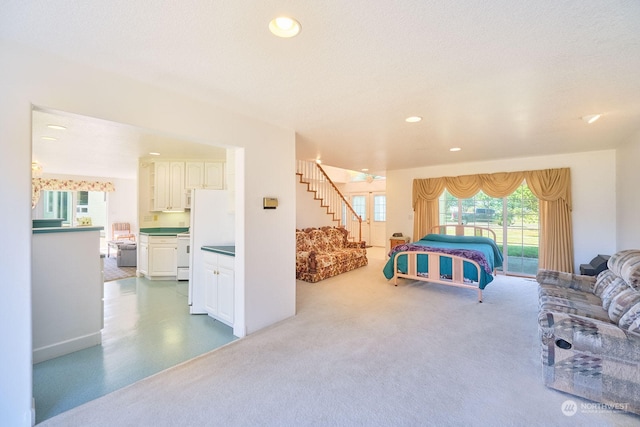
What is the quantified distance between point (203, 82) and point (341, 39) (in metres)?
1.20

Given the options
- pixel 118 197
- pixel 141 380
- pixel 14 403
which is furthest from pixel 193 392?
pixel 118 197

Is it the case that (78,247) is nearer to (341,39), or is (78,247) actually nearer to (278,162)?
(278,162)

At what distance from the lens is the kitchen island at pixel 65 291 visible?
253 centimetres

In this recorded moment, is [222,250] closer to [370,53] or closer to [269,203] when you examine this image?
[269,203]

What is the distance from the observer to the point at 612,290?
2639 mm

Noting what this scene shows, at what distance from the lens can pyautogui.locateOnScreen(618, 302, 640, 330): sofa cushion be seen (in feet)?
6.33

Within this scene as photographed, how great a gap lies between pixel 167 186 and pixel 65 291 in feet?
11.5

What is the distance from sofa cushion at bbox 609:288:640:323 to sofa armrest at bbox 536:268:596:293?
87 cm

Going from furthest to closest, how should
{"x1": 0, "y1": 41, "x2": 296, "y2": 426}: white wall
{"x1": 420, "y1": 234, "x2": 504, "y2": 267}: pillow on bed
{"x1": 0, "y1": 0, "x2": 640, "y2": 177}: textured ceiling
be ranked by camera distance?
{"x1": 420, "y1": 234, "x2": 504, "y2": 267}: pillow on bed → {"x1": 0, "y1": 41, "x2": 296, "y2": 426}: white wall → {"x1": 0, "y1": 0, "x2": 640, "y2": 177}: textured ceiling

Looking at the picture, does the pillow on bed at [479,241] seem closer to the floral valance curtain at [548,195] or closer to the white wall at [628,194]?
the floral valance curtain at [548,195]

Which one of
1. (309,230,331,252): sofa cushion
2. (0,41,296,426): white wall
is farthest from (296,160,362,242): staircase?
(0,41,296,426): white wall

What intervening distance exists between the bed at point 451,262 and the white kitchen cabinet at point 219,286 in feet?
9.50

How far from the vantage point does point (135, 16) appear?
147 cm

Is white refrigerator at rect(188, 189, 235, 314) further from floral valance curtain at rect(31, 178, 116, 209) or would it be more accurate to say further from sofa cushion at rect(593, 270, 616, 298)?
floral valance curtain at rect(31, 178, 116, 209)
